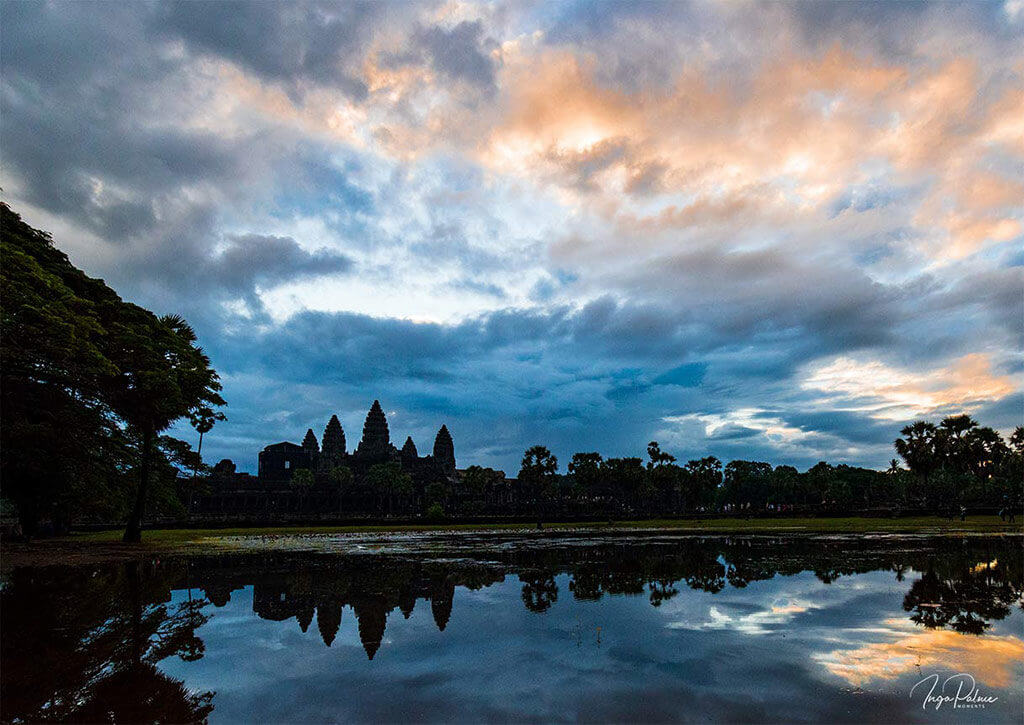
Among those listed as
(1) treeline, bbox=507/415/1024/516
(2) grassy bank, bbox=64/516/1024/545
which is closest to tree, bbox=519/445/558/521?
(1) treeline, bbox=507/415/1024/516

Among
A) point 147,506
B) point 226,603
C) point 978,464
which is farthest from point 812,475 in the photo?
point 226,603

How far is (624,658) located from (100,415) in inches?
1210

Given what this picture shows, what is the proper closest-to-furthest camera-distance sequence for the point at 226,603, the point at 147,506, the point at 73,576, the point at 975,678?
the point at 975,678 → the point at 226,603 → the point at 73,576 → the point at 147,506

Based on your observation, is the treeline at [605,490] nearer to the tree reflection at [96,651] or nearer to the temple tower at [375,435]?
the temple tower at [375,435]

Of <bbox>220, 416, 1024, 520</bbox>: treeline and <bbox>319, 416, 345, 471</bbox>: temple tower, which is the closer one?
<bbox>220, 416, 1024, 520</bbox>: treeline

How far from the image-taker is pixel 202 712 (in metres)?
6.85

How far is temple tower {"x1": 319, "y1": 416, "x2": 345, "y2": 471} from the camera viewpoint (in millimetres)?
147625

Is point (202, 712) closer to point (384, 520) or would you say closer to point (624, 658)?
point (624, 658)

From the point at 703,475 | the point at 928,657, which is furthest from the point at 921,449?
the point at 928,657

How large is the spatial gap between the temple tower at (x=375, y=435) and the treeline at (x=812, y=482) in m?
44.6

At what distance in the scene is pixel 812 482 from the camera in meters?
119

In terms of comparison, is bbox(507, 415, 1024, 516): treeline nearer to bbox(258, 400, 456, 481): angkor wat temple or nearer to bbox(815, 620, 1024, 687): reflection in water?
bbox(258, 400, 456, 481): angkor wat temple

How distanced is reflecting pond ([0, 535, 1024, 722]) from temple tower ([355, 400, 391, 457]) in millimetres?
136014

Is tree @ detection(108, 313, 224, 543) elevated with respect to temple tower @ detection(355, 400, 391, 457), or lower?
lower
